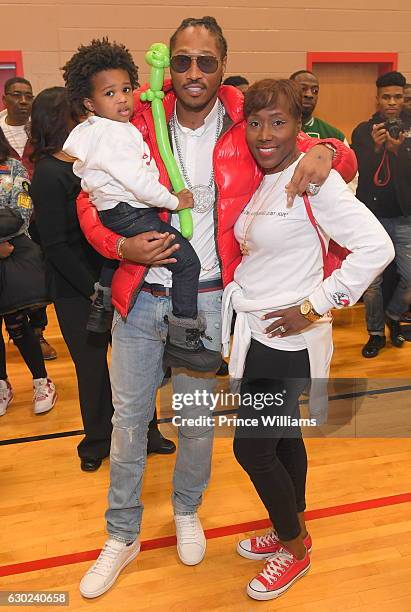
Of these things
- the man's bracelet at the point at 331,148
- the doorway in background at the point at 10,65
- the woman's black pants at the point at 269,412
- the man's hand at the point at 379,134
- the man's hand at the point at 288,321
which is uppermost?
the doorway in background at the point at 10,65

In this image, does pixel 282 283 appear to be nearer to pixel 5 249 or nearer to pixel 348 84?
pixel 5 249

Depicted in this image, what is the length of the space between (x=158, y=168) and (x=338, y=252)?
61 centimetres

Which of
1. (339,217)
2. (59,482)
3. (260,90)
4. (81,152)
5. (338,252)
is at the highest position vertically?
(260,90)

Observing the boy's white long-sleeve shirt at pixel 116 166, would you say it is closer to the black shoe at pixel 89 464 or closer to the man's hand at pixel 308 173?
the man's hand at pixel 308 173

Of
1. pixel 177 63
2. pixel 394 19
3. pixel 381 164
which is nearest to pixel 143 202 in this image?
pixel 177 63

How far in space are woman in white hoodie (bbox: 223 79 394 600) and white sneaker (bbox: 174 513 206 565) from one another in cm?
40

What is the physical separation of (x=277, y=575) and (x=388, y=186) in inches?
111

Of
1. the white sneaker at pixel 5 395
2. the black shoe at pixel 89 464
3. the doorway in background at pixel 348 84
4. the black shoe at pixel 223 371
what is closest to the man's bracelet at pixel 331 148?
the black shoe at pixel 89 464

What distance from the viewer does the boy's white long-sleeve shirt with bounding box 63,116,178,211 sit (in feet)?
5.82

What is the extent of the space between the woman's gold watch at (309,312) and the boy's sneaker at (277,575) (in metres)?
0.91

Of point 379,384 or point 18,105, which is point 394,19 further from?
point 379,384

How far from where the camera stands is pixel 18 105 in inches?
190

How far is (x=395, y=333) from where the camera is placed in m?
4.43

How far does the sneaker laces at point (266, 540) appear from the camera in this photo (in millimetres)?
2275
